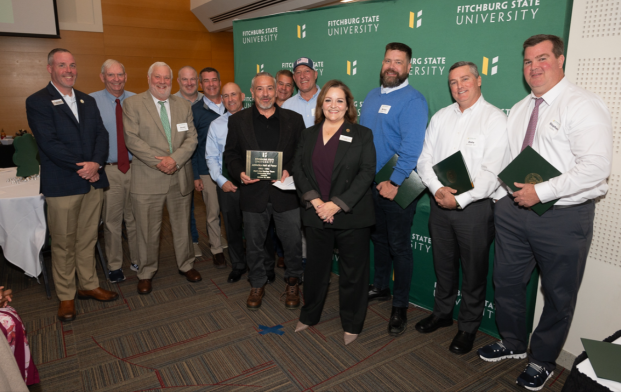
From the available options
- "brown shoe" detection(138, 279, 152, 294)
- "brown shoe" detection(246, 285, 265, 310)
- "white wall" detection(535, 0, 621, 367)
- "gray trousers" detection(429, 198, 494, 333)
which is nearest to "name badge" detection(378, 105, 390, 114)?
"gray trousers" detection(429, 198, 494, 333)

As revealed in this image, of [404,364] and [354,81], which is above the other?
[354,81]

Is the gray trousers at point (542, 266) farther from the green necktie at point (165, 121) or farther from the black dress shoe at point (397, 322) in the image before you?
the green necktie at point (165, 121)

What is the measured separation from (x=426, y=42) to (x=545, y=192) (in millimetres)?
1504

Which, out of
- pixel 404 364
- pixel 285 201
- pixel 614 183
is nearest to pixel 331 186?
pixel 285 201

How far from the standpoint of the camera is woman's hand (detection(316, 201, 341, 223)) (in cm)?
245

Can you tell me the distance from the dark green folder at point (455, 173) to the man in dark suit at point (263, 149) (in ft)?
3.69

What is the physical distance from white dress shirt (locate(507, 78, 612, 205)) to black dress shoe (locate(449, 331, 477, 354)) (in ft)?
3.69

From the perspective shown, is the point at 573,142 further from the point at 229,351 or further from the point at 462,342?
the point at 229,351

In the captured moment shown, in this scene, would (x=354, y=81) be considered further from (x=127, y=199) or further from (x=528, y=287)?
(x=127, y=199)

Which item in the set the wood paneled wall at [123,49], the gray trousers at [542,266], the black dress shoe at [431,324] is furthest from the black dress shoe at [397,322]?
the wood paneled wall at [123,49]

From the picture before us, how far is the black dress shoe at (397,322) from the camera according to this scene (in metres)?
2.82

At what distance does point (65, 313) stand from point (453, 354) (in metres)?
2.91

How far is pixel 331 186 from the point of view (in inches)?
99.3

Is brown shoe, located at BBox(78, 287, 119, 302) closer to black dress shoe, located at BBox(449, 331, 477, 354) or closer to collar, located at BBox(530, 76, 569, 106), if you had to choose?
black dress shoe, located at BBox(449, 331, 477, 354)
